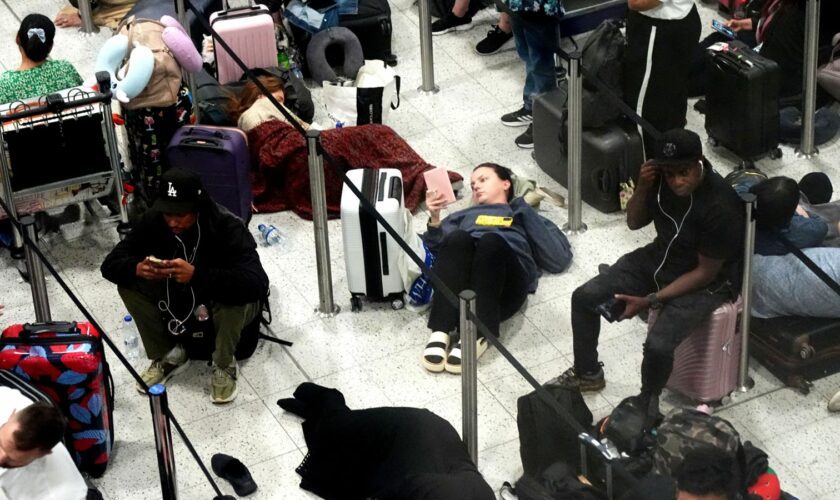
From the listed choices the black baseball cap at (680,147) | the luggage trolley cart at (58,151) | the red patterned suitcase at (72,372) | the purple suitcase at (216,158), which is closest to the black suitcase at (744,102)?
the black baseball cap at (680,147)

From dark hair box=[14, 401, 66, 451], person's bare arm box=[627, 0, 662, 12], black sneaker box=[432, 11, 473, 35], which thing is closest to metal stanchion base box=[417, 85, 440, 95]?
black sneaker box=[432, 11, 473, 35]

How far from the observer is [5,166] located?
8.47 metres

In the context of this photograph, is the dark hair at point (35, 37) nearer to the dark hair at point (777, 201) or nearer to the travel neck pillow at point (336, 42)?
the travel neck pillow at point (336, 42)

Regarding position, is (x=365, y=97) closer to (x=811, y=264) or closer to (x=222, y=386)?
(x=222, y=386)

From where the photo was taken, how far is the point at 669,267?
7594 mm

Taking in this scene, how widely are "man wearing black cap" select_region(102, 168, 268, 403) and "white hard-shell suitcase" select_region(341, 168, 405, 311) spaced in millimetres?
637

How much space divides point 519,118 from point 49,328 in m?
3.67

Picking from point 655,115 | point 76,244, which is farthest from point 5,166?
point 655,115

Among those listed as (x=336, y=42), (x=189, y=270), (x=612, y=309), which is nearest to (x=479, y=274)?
(x=612, y=309)

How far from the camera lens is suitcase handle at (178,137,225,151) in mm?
8891

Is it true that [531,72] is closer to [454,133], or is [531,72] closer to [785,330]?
[454,133]

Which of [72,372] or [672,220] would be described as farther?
[672,220]

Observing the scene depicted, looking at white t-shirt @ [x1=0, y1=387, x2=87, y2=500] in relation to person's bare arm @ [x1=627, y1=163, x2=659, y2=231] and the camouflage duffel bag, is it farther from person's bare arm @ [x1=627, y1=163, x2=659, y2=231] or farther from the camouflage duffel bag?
person's bare arm @ [x1=627, y1=163, x2=659, y2=231]

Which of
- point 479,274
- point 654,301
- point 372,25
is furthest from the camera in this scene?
point 372,25
